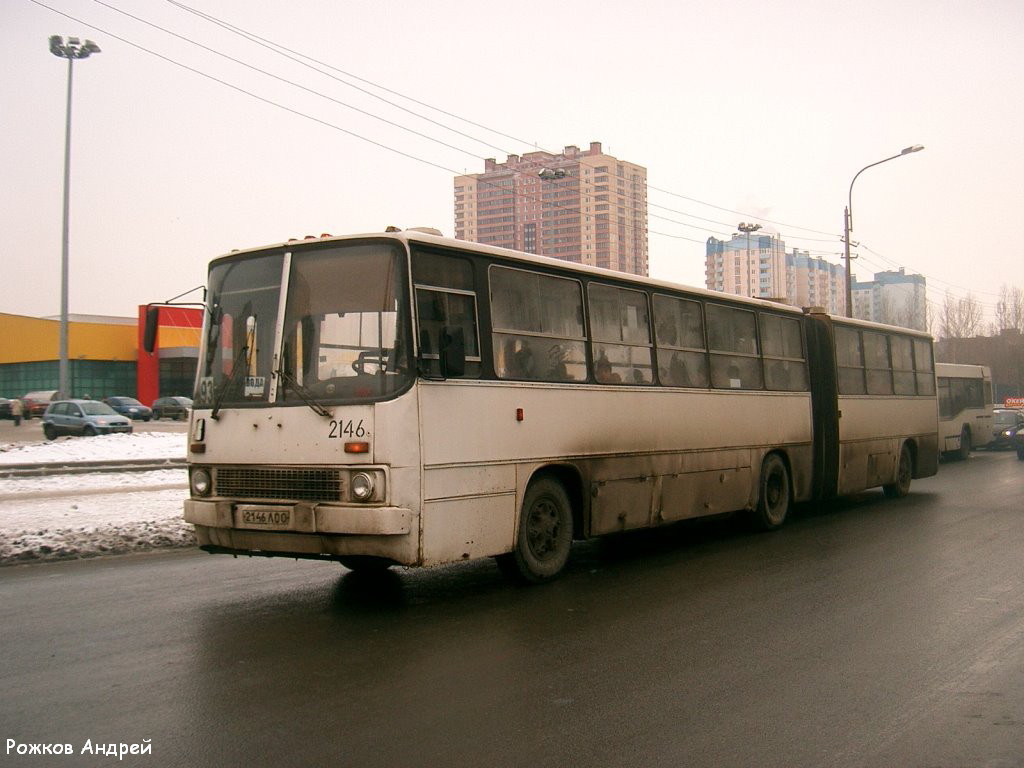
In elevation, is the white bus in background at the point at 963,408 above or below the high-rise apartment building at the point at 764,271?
below

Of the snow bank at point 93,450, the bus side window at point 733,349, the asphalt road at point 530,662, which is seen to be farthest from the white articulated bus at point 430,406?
the snow bank at point 93,450

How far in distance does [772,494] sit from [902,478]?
5.51 meters

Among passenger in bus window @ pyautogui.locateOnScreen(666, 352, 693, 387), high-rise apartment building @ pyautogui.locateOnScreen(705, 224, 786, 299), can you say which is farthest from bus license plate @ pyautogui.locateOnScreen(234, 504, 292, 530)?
high-rise apartment building @ pyautogui.locateOnScreen(705, 224, 786, 299)

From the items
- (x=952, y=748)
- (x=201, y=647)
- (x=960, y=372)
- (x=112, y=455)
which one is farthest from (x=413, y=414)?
(x=960, y=372)

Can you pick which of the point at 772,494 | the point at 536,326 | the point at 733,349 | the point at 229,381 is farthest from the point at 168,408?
the point at 536,326

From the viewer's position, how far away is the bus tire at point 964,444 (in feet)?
103

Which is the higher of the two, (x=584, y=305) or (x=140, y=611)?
(x=584, y=305)

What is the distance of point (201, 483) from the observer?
8273 millimetres

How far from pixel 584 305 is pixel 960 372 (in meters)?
25.3

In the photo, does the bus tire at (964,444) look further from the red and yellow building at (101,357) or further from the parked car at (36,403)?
the parked car at (36,403)

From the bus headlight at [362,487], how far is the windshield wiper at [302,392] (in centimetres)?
54

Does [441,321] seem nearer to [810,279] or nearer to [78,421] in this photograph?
[78,421]

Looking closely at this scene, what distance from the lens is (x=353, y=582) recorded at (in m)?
9.31

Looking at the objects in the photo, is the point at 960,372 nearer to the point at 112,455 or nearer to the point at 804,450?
the point at 804,450
